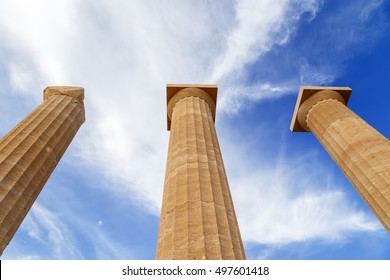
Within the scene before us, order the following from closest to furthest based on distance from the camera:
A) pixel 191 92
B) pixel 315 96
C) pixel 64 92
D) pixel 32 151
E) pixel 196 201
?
pixel 196 201
pixel 32 151
pixel 191 92
pixel 64 92
pixel 315 96

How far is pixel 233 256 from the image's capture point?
12930mm

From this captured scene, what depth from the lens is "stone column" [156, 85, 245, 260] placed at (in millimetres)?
13227

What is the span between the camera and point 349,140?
25.8 metres

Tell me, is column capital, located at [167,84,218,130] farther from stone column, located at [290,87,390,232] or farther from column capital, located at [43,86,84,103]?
stone column, located at [290,87,390,232]

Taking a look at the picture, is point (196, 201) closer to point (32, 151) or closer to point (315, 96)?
point (32, 151)

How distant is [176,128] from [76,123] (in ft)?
34.3

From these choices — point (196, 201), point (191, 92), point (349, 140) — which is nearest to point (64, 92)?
point (191, 92)

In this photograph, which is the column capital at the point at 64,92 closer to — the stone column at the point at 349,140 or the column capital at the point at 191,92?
the column capital at the point at 191,92

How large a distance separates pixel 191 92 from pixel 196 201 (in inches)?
615

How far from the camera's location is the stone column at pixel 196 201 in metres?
13.2

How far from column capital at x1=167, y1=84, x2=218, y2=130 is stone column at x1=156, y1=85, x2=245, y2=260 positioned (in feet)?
14.9

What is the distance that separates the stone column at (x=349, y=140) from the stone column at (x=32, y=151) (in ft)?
69.8

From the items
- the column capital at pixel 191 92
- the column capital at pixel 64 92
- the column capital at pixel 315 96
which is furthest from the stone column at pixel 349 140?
the column capital at pixel 64 92

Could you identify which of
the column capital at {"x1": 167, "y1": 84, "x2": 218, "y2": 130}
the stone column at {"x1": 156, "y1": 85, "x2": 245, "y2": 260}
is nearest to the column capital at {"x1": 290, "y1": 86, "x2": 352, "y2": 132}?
the column capital at {"x1": 167, "y1": 84, "x2": 218, "y2": 130}
